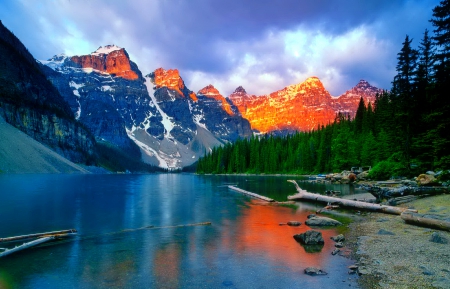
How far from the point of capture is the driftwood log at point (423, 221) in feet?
57.3

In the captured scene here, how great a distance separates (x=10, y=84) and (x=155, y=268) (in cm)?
21264

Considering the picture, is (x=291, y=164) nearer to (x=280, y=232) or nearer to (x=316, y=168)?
(x=316, y=168)

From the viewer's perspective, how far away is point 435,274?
429 inches

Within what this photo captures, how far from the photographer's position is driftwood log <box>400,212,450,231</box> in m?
17.5

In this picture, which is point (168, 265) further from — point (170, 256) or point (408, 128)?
point (408, 128)

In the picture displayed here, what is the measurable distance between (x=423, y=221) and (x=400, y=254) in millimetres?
6916

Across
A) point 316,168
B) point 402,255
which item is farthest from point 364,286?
point 316,168

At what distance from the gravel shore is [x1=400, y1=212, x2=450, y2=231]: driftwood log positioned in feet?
1.13

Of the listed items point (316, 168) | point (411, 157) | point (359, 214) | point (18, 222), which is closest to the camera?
point (18, 222)

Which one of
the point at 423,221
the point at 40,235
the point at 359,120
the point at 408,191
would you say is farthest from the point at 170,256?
the point at 359,120

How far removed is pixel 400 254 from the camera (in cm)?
1376

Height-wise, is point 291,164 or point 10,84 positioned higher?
point 10,84

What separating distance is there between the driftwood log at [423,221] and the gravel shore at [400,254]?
1.13ft

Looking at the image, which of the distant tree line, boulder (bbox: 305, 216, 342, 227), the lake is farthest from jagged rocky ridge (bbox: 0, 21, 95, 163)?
boulder (bbox: 305, 216, 342, 227)
